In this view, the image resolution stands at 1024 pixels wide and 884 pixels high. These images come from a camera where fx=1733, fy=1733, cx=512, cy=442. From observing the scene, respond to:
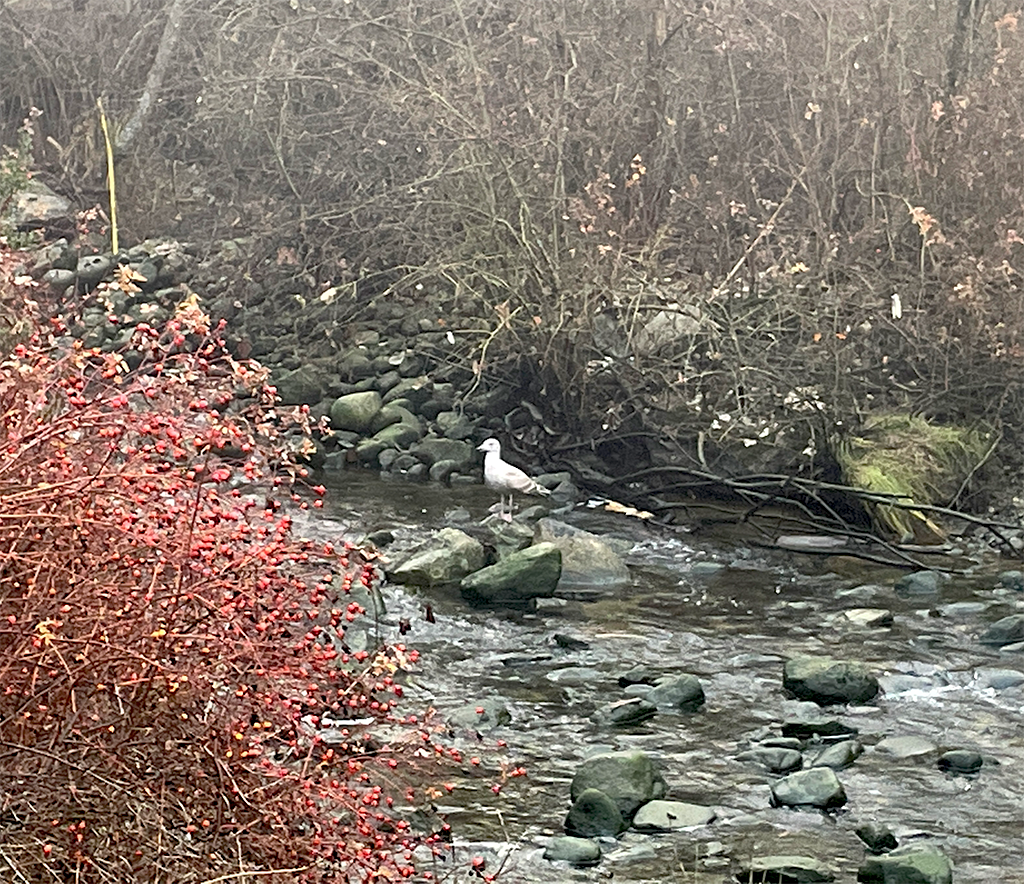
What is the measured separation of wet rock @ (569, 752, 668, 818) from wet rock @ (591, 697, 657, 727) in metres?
0.78

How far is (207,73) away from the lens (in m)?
14.5

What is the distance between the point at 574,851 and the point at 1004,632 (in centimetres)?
317

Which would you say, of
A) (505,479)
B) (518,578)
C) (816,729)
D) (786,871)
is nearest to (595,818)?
(786,871)

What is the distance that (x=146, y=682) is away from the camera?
3.32 metres

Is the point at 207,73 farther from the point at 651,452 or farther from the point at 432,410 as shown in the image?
the point at 651,452

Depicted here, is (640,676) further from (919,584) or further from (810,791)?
(919,584)

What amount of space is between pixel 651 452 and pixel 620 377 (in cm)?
Answer: 50

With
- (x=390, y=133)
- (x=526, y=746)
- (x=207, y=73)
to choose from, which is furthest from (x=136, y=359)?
(x=526, y=746)

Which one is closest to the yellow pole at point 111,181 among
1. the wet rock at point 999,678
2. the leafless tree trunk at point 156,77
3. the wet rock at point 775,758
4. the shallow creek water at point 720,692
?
the leafless tree trunk at point 156,77

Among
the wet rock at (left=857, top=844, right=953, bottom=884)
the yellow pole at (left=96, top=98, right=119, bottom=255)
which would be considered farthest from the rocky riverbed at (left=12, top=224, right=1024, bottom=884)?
the yellow pole at (left=96, top=98, right=119, bottom=255)

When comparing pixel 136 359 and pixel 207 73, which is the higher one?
pixel 207 73

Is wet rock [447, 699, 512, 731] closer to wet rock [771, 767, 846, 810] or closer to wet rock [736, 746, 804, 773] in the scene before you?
wet rock [736, 746, 804, 773]

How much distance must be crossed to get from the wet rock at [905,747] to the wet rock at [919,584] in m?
2.21

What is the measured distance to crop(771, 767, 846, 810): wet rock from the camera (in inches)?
216
